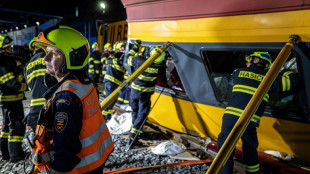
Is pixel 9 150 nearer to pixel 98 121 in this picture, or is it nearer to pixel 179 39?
pixel 98 121

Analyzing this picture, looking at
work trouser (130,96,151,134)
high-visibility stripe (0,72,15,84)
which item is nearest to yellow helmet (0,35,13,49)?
high-visibility stripe (0,72,15,84)

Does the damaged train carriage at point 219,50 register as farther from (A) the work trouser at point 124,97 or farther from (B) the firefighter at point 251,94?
(A) the work trouser at point 124,97

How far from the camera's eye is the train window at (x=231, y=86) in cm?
296

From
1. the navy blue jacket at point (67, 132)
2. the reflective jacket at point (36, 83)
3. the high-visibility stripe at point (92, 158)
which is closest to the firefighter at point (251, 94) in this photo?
the high-visibility stripe at point (92, 158)

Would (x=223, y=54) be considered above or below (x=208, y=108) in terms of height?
above

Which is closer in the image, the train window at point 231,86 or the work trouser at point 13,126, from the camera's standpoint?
the train window at point 231,86

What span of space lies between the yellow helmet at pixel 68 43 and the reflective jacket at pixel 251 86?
189 centimetres

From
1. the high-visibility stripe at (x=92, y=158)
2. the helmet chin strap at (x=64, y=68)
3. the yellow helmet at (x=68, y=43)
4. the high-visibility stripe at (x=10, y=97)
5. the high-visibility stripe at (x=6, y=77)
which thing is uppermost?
the yellow helmet at (x=68, y=43)

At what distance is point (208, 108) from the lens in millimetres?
3746

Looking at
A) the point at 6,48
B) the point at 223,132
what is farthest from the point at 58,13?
the point at 223,132

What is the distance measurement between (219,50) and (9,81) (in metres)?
3.18

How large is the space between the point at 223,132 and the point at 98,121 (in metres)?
1.72

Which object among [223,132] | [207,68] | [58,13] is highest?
[58,13]

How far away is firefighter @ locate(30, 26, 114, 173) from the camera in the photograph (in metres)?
1.37
